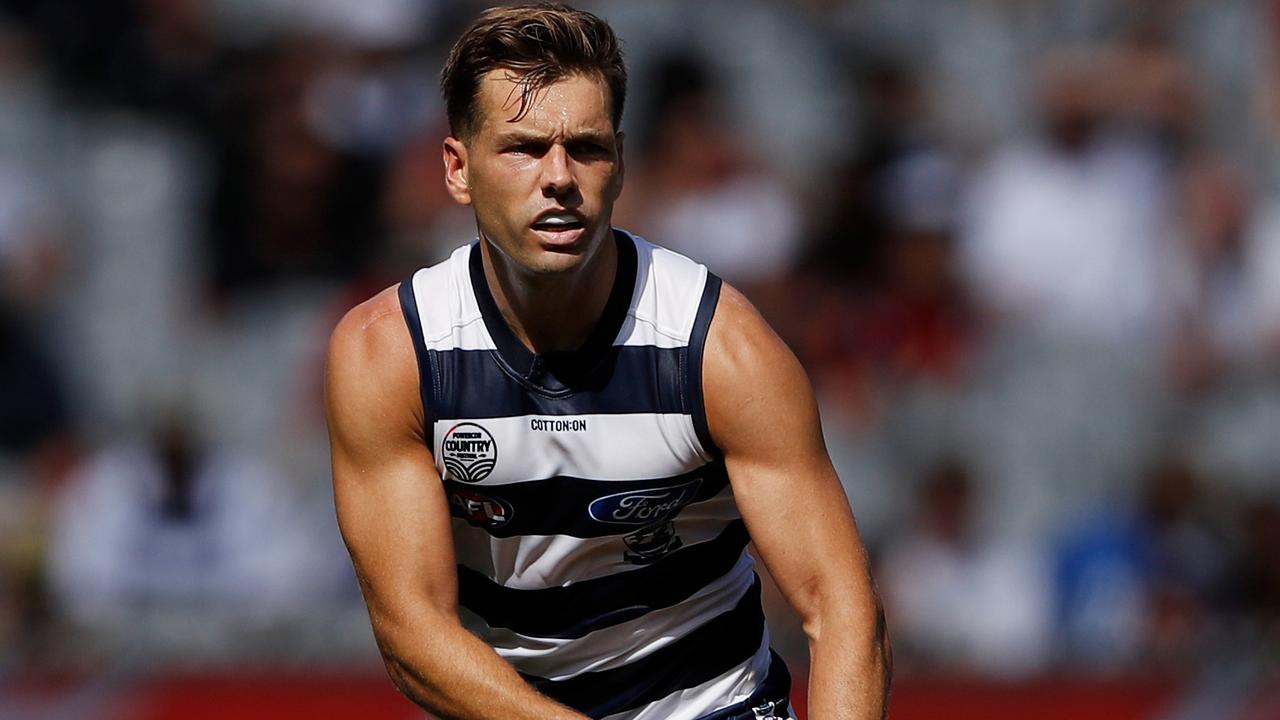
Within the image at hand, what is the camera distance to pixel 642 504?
446cm

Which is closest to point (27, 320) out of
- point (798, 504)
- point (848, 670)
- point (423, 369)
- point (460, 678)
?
point (423, 369)

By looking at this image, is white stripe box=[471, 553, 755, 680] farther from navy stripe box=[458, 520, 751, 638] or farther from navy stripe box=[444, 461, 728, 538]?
navy stripe box=[444, 461, 728, 538]

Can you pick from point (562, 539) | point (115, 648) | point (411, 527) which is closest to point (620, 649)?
point (562, 539)

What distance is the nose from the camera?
161 inches

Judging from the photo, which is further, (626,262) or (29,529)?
(29,529)

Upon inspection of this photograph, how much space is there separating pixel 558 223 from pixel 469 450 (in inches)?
22.9

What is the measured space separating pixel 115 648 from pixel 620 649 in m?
4.48

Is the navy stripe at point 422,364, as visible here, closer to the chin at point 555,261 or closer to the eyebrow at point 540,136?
the chin at point 555,261

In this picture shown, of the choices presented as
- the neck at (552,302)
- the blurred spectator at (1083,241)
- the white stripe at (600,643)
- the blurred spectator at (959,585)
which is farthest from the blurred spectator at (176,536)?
the neck at (552,302)

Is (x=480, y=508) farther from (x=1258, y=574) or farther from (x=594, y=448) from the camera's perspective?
(x=1258, y=574)

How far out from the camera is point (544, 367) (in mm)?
4430

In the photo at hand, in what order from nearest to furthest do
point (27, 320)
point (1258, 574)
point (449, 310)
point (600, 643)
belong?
1. point (449, 310)
2. point (600, 643)
3. point (1258, 574)
4. point (27, 320)

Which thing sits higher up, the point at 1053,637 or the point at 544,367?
the point at 544,367

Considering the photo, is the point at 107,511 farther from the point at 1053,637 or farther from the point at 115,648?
the point at 1053,637
